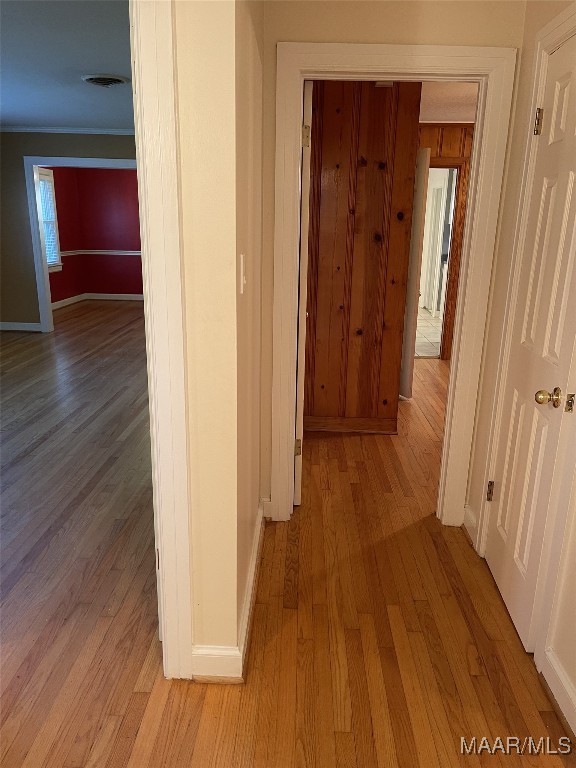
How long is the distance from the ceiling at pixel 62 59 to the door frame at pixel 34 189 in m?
0.55

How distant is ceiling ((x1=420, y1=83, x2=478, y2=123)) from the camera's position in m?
4.09

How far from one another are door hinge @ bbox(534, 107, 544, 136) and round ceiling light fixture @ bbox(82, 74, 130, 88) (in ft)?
11.0

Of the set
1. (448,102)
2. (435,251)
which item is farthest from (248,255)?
(435,251)

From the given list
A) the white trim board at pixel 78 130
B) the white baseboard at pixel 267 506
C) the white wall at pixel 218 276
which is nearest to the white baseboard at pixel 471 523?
the white baseboard at pixel 267 506

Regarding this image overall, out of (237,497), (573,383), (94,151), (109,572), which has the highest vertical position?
(94,151)

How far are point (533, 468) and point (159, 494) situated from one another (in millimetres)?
1282

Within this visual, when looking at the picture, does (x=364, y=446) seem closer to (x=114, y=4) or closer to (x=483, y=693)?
(x=483, y=693)

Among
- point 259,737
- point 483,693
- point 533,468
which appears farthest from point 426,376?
point 259,737

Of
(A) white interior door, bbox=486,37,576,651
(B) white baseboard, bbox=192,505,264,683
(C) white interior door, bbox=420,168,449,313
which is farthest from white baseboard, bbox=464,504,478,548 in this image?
(C) white interior door, bbox=420,168,449,313

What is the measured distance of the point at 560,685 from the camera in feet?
5.55

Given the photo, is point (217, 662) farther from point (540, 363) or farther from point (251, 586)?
point (540, 363)

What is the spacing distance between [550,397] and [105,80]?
4118 millimetres

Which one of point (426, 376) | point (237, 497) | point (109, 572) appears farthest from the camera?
point (426, 376)

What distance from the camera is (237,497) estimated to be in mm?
1720
